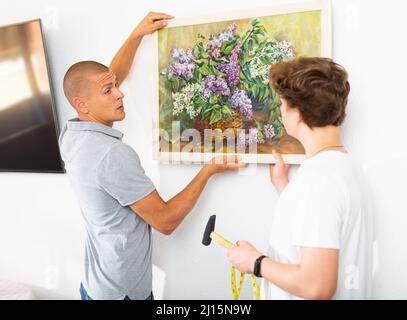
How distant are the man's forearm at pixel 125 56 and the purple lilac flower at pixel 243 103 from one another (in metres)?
0.48

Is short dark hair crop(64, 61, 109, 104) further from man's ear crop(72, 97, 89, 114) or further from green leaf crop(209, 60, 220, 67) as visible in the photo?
green leaf crop(209, 60, 220, 67)

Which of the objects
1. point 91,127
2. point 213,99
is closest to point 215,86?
point 213,99

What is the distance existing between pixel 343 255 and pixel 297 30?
2.44ft

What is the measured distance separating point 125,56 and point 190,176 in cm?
55

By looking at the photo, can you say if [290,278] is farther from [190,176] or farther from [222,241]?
[190,176]

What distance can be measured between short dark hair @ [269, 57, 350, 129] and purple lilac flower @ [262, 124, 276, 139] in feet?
1.06

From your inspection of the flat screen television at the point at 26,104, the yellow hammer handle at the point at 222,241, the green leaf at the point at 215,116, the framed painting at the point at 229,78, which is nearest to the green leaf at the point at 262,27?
the framed painting at the point at 229,78

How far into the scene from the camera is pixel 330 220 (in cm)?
94

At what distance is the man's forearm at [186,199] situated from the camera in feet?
4.64

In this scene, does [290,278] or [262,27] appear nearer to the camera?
[290,278]

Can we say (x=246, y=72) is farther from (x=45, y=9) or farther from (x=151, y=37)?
(x=45, y=9)

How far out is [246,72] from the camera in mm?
1428
